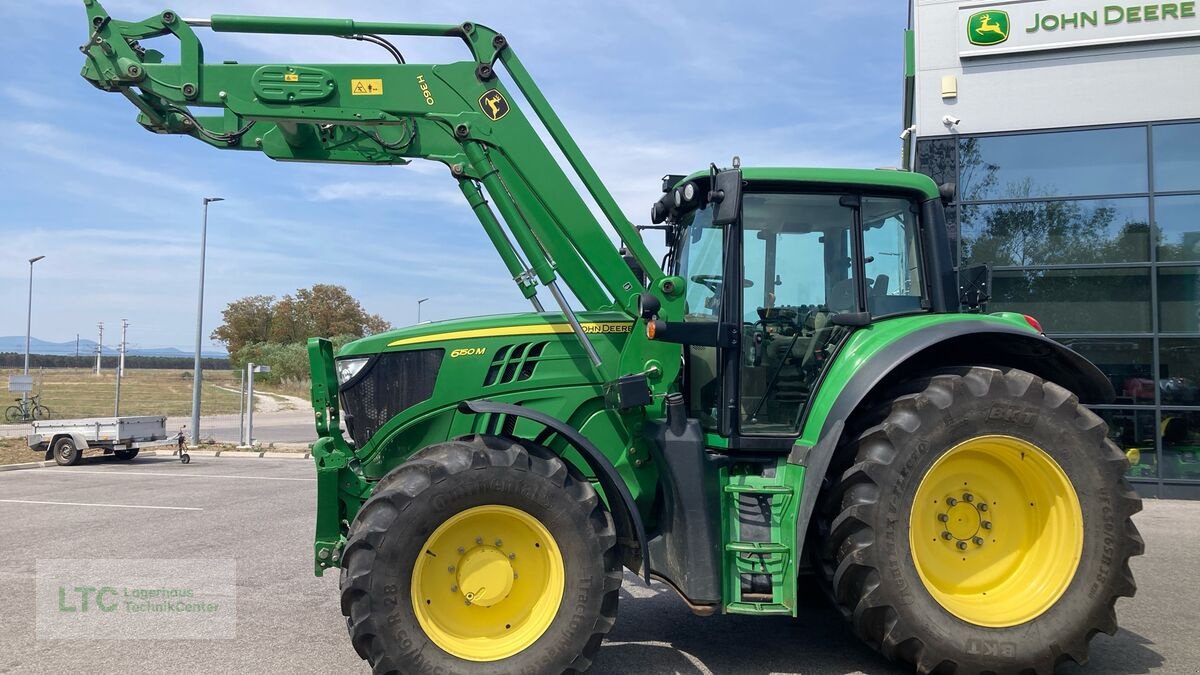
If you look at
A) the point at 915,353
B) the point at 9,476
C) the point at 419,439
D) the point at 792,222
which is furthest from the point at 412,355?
the point at 9,476

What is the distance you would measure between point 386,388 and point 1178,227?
11.1m

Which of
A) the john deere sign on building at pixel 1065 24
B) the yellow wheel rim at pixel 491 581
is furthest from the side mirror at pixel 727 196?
the john deere sign on building at pixel 1065 24

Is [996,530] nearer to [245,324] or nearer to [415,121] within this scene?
A: [415,121]

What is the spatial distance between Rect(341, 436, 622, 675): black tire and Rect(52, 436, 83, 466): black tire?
46.7ft

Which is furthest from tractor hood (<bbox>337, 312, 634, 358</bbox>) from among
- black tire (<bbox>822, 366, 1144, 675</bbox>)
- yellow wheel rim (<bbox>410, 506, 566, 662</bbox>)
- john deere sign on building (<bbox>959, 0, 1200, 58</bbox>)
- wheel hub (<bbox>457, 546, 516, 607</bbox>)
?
john deere sign on building (<bbox>959, 0, 1200, 58</bbox>)

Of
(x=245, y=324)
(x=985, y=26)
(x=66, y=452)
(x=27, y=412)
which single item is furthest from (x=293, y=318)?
(x=985, y=26)

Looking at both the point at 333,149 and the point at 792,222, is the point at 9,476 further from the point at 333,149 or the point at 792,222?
the point at 792,222

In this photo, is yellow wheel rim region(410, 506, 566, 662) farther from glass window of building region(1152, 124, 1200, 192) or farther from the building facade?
glass window of building region(1152, 124, 1200, 192)

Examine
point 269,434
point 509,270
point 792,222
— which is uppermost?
point 792,222

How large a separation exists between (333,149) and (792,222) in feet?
8.61

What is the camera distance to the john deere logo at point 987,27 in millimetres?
11133

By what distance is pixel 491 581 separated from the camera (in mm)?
3957

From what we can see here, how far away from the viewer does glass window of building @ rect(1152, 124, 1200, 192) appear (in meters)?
10.8

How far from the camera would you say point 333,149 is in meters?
4.57
